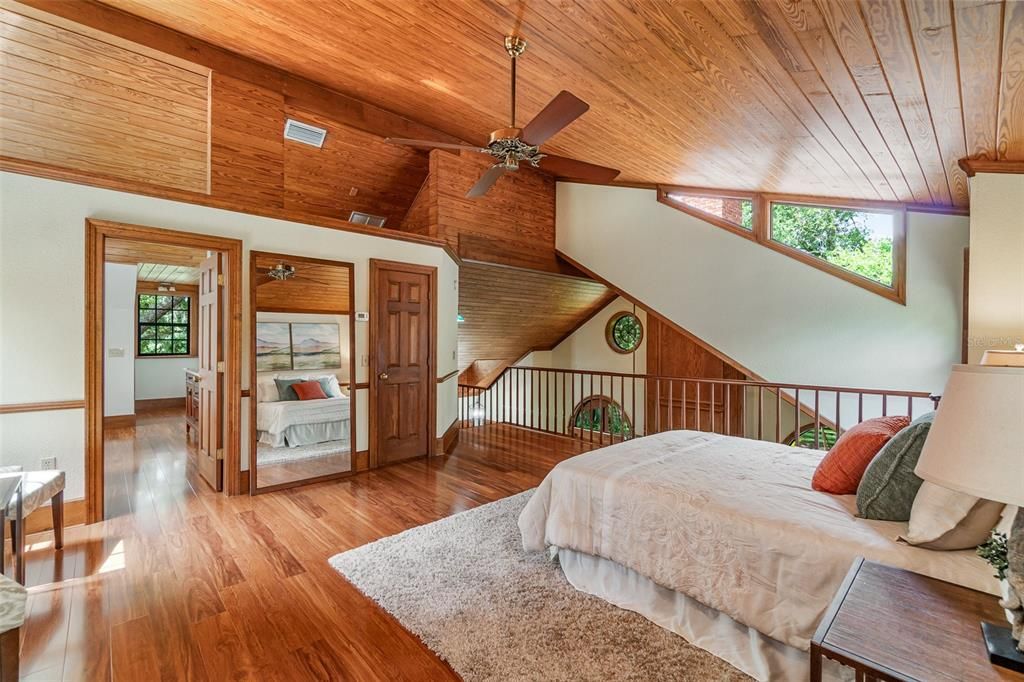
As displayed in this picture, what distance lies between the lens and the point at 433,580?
2320mm

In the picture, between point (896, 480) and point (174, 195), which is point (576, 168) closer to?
point (896, 480)

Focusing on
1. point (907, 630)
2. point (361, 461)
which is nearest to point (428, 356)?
point (361, 461)

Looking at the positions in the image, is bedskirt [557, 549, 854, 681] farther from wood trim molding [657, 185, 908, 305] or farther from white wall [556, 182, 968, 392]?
wood trim molding [657, 185, 908, 305]

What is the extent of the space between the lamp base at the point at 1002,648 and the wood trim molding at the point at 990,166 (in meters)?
2.99

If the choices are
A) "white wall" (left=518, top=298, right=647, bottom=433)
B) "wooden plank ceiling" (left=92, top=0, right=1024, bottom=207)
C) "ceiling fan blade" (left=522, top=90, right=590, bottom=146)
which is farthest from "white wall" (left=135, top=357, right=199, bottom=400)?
"ceiling fan blade" (left=522, top=90, right=590, bottom=146)

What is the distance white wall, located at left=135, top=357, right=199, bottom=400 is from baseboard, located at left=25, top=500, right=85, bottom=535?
5742mm

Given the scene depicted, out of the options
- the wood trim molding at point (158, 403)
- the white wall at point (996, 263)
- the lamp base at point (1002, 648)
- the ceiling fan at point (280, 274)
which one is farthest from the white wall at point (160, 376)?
the white wall at point (996, 263)

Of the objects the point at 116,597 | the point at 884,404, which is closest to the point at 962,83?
the point at 884,404

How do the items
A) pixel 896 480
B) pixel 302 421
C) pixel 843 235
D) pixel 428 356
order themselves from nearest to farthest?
1. pixel 896 480
2. pixel 843 235
3. pixel 428 356
4. pixel 302 421

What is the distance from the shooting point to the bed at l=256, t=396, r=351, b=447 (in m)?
5.13

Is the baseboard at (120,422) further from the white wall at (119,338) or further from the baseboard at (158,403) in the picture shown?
the baseboard at (158,403)

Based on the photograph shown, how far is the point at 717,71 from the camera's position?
7.66 ft

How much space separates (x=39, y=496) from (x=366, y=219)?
13.3 feet

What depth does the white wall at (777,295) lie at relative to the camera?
3764mm
